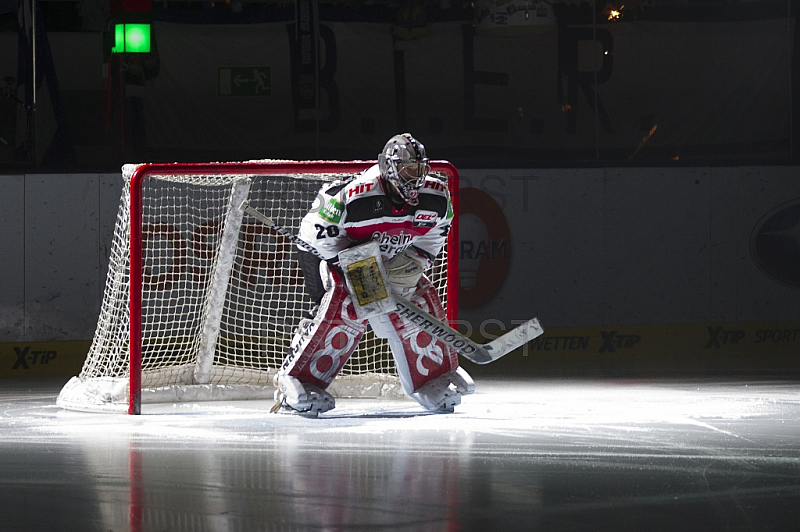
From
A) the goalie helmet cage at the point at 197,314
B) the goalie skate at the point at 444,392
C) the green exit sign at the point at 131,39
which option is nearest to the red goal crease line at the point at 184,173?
the goalie helmet cage at the point at 197,314

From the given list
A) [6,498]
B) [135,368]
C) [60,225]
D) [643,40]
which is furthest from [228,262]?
[643,40]

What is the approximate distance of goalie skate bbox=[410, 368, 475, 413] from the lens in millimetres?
5129

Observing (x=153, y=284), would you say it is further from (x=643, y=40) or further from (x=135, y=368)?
(x=643, y=40)

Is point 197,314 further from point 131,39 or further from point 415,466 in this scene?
point 415,466

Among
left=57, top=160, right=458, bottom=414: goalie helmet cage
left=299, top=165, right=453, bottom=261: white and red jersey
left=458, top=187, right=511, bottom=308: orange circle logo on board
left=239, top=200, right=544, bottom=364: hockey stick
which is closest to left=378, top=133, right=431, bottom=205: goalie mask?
left=299, top=165, right=453, bottom=261: white and red jersey

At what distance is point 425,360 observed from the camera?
518 cm

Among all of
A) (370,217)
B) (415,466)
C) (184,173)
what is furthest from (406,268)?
(415,466)

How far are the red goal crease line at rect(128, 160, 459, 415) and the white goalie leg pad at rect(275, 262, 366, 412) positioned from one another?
2.00 ft

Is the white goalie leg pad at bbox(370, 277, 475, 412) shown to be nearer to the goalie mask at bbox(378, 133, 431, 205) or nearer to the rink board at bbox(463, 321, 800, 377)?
the goalie mask at bbox(378, 133, 431, 205)

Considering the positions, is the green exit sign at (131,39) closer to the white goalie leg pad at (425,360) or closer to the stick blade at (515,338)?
the white goalie leg pad at (425,360)

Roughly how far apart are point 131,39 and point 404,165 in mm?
4220

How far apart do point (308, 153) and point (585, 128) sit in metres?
2.04

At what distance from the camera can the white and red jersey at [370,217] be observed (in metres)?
4.93

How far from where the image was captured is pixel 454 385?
5.22 metres
